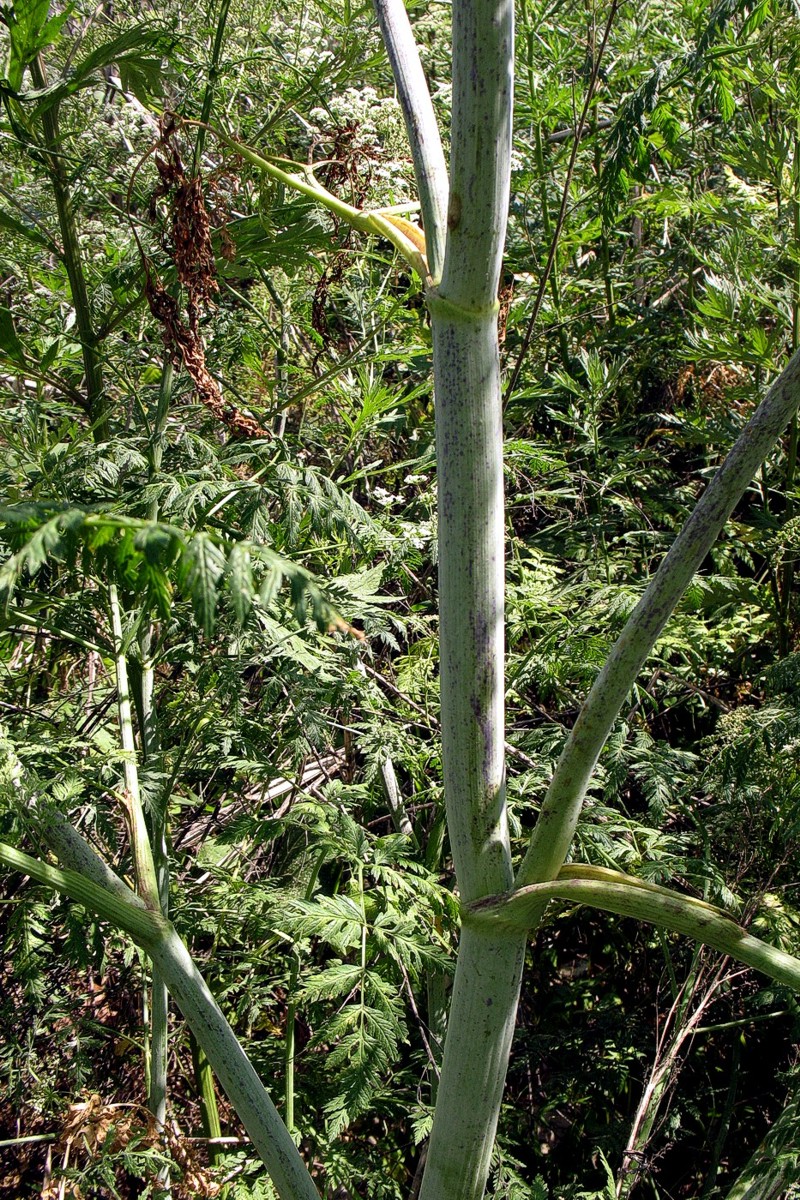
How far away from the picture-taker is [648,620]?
1097 mm

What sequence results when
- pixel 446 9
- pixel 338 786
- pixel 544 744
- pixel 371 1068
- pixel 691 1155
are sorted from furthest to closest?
1. pixel 446 9
2. pixel 691 1155
3. pixel 544 744
4. pixel 338 786
5. pixel 371 1068

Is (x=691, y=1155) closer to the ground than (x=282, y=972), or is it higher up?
closer to the ground

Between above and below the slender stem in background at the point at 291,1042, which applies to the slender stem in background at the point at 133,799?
above

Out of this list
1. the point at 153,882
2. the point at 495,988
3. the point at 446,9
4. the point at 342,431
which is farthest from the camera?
the point at 446,9

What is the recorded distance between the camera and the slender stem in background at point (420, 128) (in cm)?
114

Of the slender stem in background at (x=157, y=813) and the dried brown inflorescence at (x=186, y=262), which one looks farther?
the slender stem in background at (x=157, y=813)

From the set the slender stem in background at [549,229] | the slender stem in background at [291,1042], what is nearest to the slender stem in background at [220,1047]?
the slender stem in background at [291,1042]

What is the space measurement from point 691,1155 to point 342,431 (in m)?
2.20

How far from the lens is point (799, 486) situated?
2.88 meters

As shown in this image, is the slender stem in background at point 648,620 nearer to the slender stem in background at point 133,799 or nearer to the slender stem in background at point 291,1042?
the slender stem in background at point 133,799

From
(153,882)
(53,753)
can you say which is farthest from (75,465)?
(153,882)

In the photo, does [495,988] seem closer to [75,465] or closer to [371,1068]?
[371,1068]

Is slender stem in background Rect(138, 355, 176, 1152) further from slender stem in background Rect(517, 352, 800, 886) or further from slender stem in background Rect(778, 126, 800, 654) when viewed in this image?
slender stem in background Rect(778, 126, 800, 654)

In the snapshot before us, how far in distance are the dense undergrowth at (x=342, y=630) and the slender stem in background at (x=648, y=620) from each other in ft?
1.41
